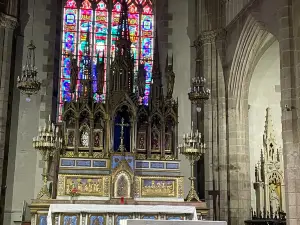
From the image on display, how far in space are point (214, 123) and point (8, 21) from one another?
7.87 metres

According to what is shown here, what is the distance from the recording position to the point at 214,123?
54.7 feet

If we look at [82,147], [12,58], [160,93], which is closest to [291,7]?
[160,93]

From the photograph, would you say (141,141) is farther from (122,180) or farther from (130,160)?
(122,180)

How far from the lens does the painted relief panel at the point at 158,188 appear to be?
15.1 meters

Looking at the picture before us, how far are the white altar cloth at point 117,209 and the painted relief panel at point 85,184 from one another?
1.68 m

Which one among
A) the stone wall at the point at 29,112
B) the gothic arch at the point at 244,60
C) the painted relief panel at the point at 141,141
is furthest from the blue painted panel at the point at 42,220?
the gothic arch at the point at 244,60

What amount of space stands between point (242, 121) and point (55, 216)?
7160mm

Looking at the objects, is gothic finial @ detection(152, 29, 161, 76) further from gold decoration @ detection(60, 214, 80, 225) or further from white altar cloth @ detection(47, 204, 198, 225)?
gold decoration @ detection(60, 214, 80, 225)

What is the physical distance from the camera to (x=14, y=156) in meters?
17.3

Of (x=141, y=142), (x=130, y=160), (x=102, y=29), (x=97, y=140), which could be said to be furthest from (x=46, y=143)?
(x=102, y=29)

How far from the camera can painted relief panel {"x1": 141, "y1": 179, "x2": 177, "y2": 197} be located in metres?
15.1

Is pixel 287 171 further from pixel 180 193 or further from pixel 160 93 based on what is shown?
pixel 160 93

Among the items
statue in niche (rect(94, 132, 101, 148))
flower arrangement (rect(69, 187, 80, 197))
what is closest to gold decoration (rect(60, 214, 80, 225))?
flower arrangement (rect(69, 187, 80, 197))

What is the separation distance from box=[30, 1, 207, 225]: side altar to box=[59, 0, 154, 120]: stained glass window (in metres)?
3.14
